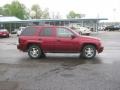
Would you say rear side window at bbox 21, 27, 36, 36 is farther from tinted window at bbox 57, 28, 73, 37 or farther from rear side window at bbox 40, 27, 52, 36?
tinted window at bbox 57, 28, 73, 37

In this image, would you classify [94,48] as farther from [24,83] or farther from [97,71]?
[24,83]

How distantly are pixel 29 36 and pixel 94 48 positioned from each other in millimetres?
3303

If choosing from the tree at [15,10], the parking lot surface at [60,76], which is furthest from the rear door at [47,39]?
the tree at [15,10]

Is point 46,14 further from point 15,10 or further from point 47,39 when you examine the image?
point 47,39

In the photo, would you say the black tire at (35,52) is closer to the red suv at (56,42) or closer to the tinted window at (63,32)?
the red suv at (56,42)

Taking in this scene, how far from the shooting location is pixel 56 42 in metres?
15.2

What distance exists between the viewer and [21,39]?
51.1ft

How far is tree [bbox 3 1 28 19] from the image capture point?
10862 cm

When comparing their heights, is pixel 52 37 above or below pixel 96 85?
above

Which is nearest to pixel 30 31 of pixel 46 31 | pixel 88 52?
pixel 46 31

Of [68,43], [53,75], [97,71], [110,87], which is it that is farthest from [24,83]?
[68,43]

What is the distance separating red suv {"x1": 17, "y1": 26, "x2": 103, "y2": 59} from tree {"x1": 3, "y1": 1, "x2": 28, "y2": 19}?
9401 cm

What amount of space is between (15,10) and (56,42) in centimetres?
9588

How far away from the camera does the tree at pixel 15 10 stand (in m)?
109
